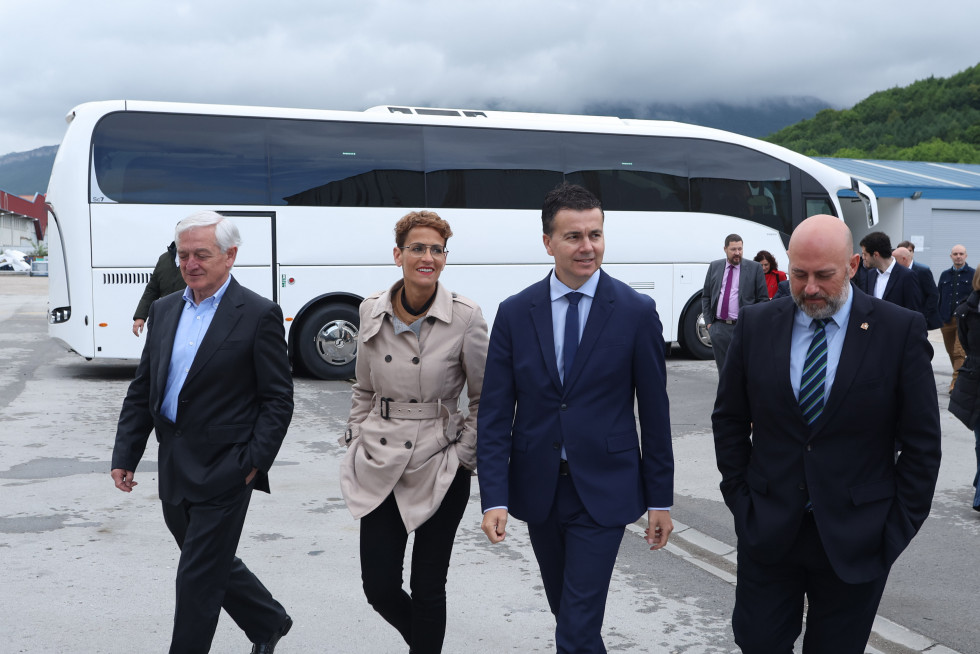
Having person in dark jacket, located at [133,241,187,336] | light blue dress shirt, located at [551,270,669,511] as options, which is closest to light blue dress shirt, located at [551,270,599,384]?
light blue dress shirt, located at [551,270,669,511]

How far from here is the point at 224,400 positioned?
11.3ft

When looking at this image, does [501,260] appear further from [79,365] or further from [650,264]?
[79,365]

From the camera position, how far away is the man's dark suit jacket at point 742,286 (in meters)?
10.0

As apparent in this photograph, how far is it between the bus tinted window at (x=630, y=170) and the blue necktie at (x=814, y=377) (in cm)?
1207

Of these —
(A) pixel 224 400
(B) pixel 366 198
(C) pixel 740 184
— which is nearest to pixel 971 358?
(A) pixel 224 400

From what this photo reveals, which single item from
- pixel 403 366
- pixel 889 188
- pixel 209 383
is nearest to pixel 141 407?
pixel 209 383

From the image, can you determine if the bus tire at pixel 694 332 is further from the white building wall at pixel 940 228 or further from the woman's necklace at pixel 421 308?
the white building wall at pixel 940 228

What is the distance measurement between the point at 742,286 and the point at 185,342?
7.44 m

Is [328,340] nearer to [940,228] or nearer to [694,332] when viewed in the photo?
[694,332]

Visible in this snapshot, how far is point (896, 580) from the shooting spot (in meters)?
5.16

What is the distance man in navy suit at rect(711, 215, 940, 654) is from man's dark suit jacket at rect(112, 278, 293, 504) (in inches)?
63.6

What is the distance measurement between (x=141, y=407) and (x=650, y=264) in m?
12.1

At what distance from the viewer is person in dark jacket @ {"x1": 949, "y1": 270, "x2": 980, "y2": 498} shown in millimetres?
6262

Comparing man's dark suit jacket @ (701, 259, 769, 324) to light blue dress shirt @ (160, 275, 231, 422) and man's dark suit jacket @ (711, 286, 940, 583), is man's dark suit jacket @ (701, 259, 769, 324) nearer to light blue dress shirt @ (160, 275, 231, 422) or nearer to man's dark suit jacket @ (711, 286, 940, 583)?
man's dark suit jacket @ (711, 286, 940, 583)
